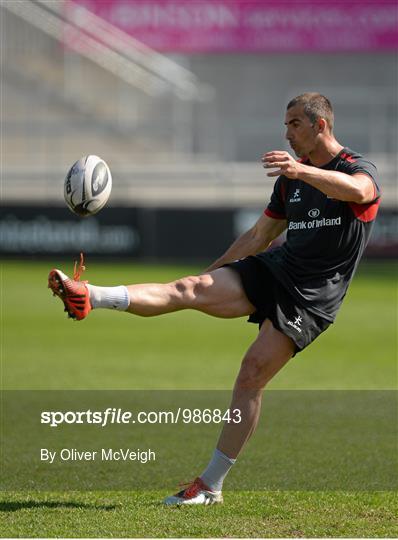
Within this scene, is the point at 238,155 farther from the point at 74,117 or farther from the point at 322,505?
the point at 322,505

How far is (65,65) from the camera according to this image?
3156 centimetres

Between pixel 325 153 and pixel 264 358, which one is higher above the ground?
pixel 325 153

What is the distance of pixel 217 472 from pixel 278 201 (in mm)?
1674

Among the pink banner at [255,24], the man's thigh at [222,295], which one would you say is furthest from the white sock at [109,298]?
the pink banner at [255,24]

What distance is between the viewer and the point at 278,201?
658 cm

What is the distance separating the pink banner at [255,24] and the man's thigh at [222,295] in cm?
2761

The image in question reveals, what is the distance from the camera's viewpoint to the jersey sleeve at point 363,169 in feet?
19.6

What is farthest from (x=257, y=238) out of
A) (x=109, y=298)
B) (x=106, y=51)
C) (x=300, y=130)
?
(x=106, y=51)

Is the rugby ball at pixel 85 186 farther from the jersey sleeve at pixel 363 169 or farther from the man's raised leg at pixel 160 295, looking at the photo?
the jersey sleeve at pixel 363 169

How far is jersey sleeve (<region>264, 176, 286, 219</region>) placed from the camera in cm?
648

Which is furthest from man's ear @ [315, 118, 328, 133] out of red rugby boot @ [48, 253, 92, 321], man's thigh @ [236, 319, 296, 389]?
red rugby boot @ [48, 253, 92, 321]

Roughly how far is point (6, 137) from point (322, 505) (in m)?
25.1

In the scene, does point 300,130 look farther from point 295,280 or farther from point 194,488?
point 194,488

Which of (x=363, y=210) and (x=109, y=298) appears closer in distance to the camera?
(x=109, y=298)
